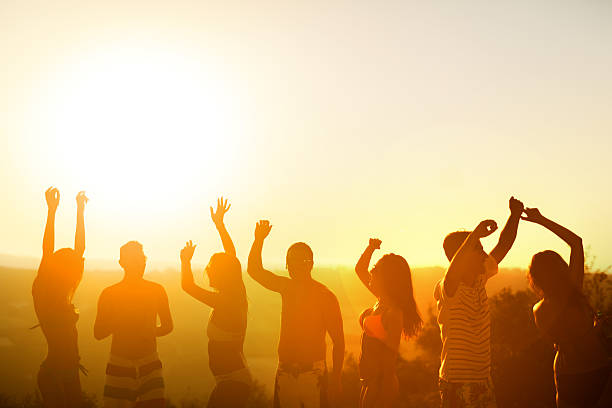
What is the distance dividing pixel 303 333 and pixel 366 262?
1486mm

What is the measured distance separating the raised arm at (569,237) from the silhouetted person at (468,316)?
36 cm

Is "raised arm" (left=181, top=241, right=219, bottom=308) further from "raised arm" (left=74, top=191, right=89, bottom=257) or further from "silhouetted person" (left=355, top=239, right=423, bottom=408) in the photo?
"silhouetted person" (left=355, top=239, right=423, bottom=408)

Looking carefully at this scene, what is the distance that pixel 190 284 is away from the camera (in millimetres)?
6621

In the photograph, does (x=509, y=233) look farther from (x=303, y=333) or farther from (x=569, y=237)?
(x=303, y=333)

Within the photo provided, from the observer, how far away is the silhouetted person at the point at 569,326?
5.48 meters

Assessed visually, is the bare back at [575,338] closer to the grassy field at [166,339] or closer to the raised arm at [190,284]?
the raised arm at [190,284]

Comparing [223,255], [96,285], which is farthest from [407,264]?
[96,285]

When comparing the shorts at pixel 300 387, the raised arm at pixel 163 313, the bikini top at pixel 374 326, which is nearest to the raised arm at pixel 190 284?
the raised arm at pixel 163 313

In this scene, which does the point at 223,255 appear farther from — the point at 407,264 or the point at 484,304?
the point at 484,304

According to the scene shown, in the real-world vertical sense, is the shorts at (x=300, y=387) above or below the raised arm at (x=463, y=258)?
below

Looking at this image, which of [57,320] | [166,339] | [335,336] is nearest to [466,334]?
[335,336]

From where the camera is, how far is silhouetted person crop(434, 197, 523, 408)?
17.3ft

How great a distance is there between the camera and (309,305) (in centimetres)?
614

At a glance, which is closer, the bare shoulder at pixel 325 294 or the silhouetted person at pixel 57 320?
the bare shoulder at pixel 325 294
